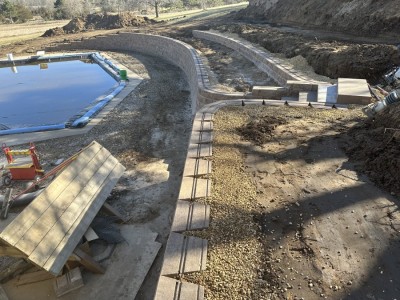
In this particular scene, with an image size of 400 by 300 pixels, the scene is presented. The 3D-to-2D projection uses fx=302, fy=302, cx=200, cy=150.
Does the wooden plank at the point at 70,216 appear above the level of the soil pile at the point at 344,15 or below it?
below

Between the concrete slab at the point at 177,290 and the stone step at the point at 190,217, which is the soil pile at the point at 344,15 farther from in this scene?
the concrete slab at the point at 177,290

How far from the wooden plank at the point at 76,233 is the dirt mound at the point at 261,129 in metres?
3.11

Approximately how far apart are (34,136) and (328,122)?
1020 cm

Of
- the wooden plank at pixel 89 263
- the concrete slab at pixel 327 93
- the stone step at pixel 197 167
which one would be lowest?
the wooden plank at pixel 89 263

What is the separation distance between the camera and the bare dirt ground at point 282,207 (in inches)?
132

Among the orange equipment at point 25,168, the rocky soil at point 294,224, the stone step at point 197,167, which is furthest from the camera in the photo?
the orange equipment at point 25,168

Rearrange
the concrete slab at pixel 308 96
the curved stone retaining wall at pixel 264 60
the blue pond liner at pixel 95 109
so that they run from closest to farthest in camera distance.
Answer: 1. the concrete slab at pixel 308 96
2. the curved stone retaining wall at pixel 264 60
3. the blue pond liner at pixel 95 109

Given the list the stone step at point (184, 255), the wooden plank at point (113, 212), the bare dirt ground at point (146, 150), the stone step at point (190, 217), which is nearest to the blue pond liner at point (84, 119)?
the bare dirt ground at point (146, 150)

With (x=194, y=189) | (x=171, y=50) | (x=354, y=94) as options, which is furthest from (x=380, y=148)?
(x=171, y=50)

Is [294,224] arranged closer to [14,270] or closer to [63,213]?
[63,213]

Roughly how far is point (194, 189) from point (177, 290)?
1.82m

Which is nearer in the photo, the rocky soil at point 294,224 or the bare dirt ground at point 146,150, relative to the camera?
the rocky soil at point 294,224

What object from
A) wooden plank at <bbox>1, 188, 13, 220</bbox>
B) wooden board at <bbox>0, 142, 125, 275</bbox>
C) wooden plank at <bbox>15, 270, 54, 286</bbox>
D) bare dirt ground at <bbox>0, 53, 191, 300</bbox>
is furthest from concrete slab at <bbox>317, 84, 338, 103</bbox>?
wooden plank at <bbox>1, 188, 13, 220</bbox>

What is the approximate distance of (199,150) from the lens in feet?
19.7
